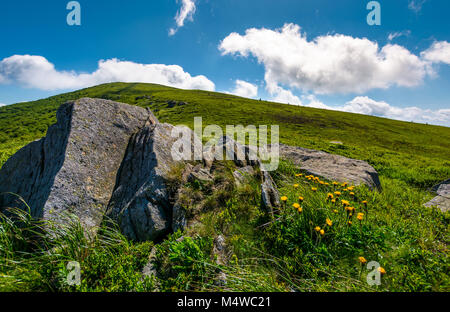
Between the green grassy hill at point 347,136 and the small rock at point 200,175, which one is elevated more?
the green grassy hill at point 347,136

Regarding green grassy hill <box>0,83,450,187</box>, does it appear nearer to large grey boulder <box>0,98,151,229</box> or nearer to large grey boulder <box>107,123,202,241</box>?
large grey boulder <box>0,98,151,229</box>

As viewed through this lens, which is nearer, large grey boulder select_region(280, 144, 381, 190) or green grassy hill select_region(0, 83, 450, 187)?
large grey boulder select_region(280, 144, 381, 190)

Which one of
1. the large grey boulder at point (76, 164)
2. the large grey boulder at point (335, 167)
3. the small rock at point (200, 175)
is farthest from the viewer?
the large grey boulder at point (335, 167)

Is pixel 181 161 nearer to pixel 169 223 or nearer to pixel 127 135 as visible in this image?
pixel 169 223

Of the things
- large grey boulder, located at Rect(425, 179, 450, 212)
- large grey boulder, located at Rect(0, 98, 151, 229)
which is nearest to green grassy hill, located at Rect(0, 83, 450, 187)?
large grey boulder, located at Rect(425, 179, 450, 212)

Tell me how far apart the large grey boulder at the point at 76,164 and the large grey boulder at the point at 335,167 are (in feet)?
25.7

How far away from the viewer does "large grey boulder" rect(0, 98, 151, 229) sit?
503cm

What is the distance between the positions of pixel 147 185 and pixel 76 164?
231 centimetres

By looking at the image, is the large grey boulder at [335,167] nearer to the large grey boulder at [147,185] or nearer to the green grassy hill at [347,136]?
the green grassy hill at [347,136]

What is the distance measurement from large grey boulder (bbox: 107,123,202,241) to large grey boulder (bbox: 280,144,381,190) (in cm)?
593

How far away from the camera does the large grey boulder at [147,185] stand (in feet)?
15.5

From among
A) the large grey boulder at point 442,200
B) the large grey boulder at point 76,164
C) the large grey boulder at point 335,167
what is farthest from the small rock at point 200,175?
the large grey boulder at point 442,200

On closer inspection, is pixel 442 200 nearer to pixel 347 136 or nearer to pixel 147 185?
pixel 147 185
